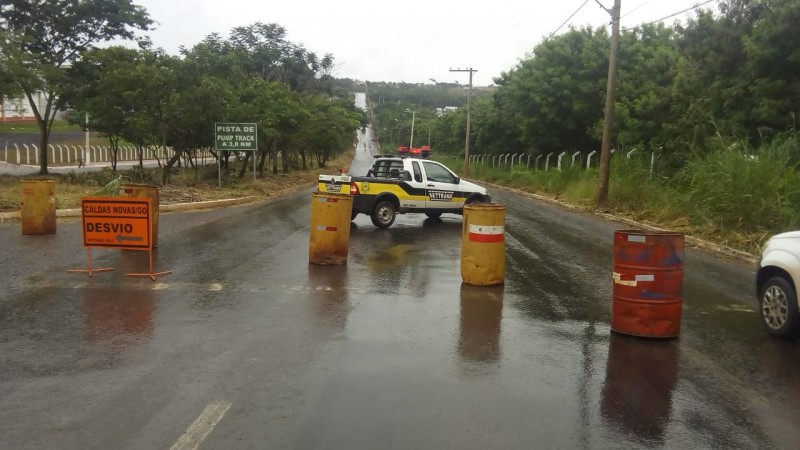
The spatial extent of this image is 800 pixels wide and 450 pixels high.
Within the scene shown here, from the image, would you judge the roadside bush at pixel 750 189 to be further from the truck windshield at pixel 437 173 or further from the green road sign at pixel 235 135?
the green road sign at pixel 235 135

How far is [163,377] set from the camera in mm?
5395

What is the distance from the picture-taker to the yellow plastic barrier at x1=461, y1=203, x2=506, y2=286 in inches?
366

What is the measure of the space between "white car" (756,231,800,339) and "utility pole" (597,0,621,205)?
15.3 meters

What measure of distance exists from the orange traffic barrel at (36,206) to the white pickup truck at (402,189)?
18.7 ft

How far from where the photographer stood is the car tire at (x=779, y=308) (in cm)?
670

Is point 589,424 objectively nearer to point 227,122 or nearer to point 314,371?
point 314,371

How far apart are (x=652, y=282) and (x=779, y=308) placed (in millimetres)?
1374

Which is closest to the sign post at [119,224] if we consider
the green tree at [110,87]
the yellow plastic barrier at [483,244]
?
the yellow plastic barrier at [483,244]

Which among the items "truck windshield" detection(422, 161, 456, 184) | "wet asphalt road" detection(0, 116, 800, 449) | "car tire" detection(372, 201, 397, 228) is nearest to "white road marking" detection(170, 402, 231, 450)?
"wet asphalt road" detection(0, 116, 800, 449)

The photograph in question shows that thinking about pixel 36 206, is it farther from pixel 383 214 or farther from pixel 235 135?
pixel 235 135

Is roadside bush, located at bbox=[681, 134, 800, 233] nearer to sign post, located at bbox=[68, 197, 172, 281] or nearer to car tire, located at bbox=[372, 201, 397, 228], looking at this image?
car tire, located at bbox=[372, 201, 397, 228]

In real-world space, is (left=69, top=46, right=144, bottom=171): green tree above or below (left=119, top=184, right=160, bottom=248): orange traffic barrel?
above

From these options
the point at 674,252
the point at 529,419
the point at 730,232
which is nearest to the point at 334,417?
the point at 529,419

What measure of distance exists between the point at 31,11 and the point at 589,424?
28142 millimetres
